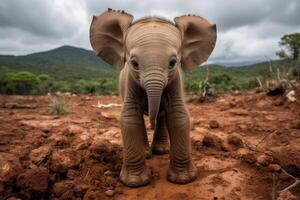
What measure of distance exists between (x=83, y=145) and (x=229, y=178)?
2.31 m

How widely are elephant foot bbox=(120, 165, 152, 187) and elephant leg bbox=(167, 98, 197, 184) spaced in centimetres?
31

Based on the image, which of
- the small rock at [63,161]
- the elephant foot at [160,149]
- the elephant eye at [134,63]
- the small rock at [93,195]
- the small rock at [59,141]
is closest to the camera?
the elephant eye at [134,63]

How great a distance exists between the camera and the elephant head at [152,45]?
3.04m

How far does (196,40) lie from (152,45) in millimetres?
1111

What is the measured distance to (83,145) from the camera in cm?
523

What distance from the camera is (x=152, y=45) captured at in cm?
307

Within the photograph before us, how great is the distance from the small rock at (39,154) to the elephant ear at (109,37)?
61.7 inches

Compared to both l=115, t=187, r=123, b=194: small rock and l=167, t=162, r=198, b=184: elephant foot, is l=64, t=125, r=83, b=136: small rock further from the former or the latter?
l=167, t=162, r=198, b=184: elephant foot

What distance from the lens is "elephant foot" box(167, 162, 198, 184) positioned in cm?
410

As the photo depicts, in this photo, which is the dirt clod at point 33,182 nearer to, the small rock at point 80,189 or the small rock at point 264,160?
the small rock at point 80,189

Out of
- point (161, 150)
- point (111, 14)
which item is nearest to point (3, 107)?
point (161, 150)

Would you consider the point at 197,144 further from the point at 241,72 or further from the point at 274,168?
the point at 241,72

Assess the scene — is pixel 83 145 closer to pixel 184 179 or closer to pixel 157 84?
pixel 184 179

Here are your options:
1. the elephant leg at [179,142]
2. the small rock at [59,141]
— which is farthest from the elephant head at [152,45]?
the small rock at [59,141]
